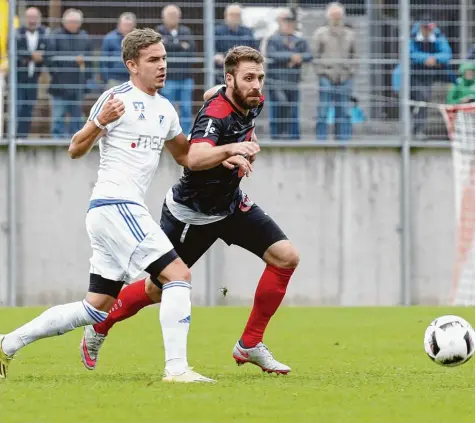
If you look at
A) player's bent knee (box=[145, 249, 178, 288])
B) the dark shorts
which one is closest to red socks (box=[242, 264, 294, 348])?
the dark shorts

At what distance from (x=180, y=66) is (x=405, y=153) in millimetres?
3594

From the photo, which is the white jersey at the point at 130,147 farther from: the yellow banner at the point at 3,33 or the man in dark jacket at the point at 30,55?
the yellow banner at the point at 3,33

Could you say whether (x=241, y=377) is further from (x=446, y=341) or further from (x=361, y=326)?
(x=361, y=326)

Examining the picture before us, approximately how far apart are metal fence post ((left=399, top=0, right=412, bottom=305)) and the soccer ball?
1006 cm

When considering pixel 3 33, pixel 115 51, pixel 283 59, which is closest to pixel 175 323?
pixel 115 51

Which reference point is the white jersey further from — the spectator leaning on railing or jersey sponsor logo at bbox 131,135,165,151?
the spectator leaning on railing

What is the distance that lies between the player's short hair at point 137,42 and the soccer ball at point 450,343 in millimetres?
2707

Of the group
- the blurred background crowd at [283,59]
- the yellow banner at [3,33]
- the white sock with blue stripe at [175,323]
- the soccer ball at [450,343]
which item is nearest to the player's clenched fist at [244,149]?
the white sock with blue stripe at [175,323]

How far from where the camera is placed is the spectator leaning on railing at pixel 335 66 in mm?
18078

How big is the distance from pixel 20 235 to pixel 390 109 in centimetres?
575

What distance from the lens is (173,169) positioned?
18.5 m

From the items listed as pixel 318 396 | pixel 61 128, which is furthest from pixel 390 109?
pixel 318 396

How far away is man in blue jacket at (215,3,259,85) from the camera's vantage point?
58.3 feet

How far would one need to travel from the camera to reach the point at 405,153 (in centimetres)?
1870
